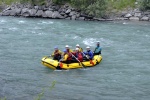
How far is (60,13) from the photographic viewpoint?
34.3 m

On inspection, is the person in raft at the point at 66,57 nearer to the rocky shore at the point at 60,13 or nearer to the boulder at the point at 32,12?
the rocky shore at the point at 60,13

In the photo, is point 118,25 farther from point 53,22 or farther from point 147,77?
point 147,77

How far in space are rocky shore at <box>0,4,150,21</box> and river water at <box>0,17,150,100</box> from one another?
216 centimetres

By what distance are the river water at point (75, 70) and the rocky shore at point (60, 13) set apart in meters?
2.16

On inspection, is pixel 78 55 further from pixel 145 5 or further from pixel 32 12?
pixel 32 12

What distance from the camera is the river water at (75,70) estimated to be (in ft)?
49.1

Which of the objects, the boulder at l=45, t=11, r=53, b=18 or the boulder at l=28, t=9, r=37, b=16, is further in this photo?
the boulder at l=28, t=9, r=37, b=16

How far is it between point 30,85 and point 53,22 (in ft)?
53.9

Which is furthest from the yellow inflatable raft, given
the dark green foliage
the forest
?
the dark green foliage

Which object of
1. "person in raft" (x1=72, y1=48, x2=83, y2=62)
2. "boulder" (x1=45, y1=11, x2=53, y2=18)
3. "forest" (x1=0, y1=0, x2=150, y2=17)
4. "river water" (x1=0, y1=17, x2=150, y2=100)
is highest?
→ "forest" (x1=0, y1=0, x2=150, y2=17)

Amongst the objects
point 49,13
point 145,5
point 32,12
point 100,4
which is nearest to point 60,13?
point 49,13

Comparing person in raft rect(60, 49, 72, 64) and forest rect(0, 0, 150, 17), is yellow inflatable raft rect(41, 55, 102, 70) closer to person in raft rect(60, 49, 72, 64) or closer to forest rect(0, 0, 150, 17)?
person in raft rect(60, 49, 72, 64)

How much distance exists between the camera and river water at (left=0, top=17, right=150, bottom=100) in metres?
15.0

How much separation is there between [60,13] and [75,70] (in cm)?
1682
